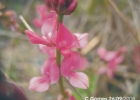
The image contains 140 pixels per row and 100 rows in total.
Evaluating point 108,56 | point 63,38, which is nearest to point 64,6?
point 63,38

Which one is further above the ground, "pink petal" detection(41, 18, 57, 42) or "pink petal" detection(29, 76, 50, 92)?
"pink petal" detection(41, 18, 57, 42)

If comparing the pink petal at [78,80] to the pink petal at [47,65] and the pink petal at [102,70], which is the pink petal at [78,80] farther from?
the pink petal at [102,70]

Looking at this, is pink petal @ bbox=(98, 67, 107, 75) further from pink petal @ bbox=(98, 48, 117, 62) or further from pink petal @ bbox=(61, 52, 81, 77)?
pink petal @ bbox=(61, 52, 81, 77)

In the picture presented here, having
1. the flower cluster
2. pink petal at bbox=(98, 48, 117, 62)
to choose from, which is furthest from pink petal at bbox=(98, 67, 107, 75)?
the flower cluster

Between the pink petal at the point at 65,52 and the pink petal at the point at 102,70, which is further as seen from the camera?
the pink petal at the point at 102,70

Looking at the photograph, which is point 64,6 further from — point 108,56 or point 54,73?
point 108,56

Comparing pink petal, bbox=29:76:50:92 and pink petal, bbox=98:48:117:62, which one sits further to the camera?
pink petal, bbox=98:48:117:62

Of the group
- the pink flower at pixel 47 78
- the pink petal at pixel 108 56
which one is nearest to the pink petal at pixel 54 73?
the pink flower at pixel 47 78
